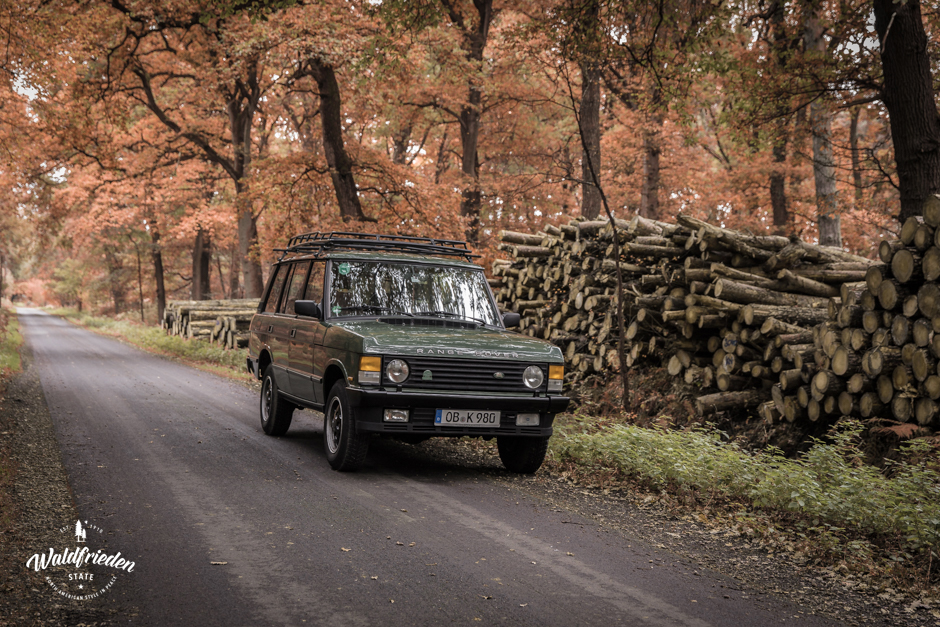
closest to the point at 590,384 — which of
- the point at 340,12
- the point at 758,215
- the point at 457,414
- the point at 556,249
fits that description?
the point at 556,249

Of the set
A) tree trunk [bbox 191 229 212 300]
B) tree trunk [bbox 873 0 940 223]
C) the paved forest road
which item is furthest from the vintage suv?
tree trunk [bbox 191 229 212 300]

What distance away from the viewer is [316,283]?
27.6 feet

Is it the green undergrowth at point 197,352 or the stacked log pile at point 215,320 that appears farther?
the stacked log pile at point 215,320

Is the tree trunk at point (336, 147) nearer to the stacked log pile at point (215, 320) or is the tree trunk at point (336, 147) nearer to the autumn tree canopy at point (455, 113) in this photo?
the autumn tree canopy at point (455, 113)

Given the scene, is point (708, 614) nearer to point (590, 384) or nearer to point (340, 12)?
point (590, 384)

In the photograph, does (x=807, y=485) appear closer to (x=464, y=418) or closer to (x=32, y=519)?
(x=464, y=418)

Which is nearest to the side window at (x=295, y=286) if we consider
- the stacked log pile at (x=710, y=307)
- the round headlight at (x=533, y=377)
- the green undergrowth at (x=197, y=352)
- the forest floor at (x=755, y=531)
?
the forest floor at (x=755, y=531)

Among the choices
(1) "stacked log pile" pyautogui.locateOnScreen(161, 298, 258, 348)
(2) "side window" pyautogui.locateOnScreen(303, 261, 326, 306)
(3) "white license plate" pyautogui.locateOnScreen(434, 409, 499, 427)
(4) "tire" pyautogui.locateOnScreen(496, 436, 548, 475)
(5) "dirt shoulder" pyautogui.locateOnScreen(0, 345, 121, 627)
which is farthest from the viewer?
(1) "stacked log pile" pyautogui.locateOnScreen(161, 298, 258, 348)

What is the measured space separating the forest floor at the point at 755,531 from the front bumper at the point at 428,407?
0.73m

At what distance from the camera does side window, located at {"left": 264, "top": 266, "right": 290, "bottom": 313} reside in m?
9.77

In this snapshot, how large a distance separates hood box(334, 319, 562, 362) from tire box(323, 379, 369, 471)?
2.04ft

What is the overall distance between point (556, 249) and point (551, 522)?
8899mm

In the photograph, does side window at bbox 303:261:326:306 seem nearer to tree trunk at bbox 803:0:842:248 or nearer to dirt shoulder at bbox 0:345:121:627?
dirt shoulder at bbox 0:345:121:627

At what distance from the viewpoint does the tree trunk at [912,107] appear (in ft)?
32.9
